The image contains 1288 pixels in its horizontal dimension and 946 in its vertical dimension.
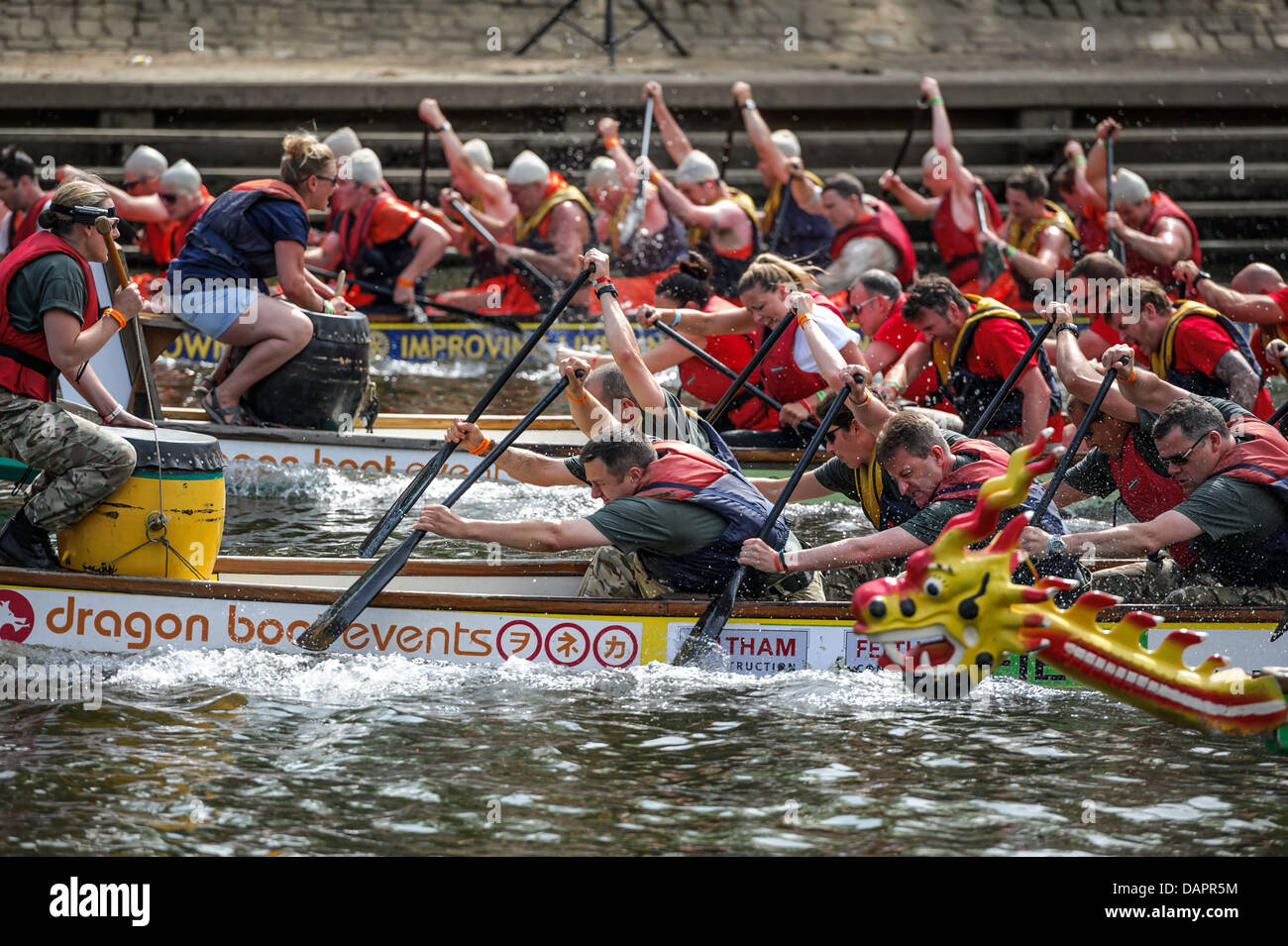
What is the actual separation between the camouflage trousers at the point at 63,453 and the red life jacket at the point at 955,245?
32.1 ft

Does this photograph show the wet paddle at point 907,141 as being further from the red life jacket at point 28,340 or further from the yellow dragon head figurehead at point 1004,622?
the yellow dragon head figurehead at point 1004,622

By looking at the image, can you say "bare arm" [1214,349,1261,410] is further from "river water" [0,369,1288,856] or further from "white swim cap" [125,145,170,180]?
"white swim cap" [125,145,170,180]

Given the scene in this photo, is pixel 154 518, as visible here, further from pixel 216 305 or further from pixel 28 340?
pixel 216 305

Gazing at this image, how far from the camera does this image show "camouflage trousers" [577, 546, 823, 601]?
7.06m

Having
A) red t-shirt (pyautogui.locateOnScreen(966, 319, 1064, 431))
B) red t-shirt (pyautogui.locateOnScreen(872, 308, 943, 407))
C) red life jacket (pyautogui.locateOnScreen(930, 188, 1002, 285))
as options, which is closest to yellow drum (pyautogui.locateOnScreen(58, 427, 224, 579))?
red t-shirt (pyautogui.locateOnScreen(966, 319, 1064, 431))

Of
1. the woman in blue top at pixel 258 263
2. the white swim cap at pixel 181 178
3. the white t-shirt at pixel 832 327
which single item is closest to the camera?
the white t-shirt at pixel 832 327

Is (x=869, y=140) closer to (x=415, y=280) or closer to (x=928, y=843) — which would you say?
(x=415, y=280)

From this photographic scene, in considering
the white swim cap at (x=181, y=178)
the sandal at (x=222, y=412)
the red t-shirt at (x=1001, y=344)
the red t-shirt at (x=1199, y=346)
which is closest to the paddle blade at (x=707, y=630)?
the red t-shirt at (x=1001, y=344)

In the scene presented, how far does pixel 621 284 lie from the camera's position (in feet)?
46.3

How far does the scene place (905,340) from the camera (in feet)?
33.5

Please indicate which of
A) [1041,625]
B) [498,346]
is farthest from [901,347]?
[1041,625]

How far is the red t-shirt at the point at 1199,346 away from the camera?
8695mm

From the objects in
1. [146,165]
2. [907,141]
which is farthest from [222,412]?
[907,141]

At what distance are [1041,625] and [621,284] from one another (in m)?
9.55
